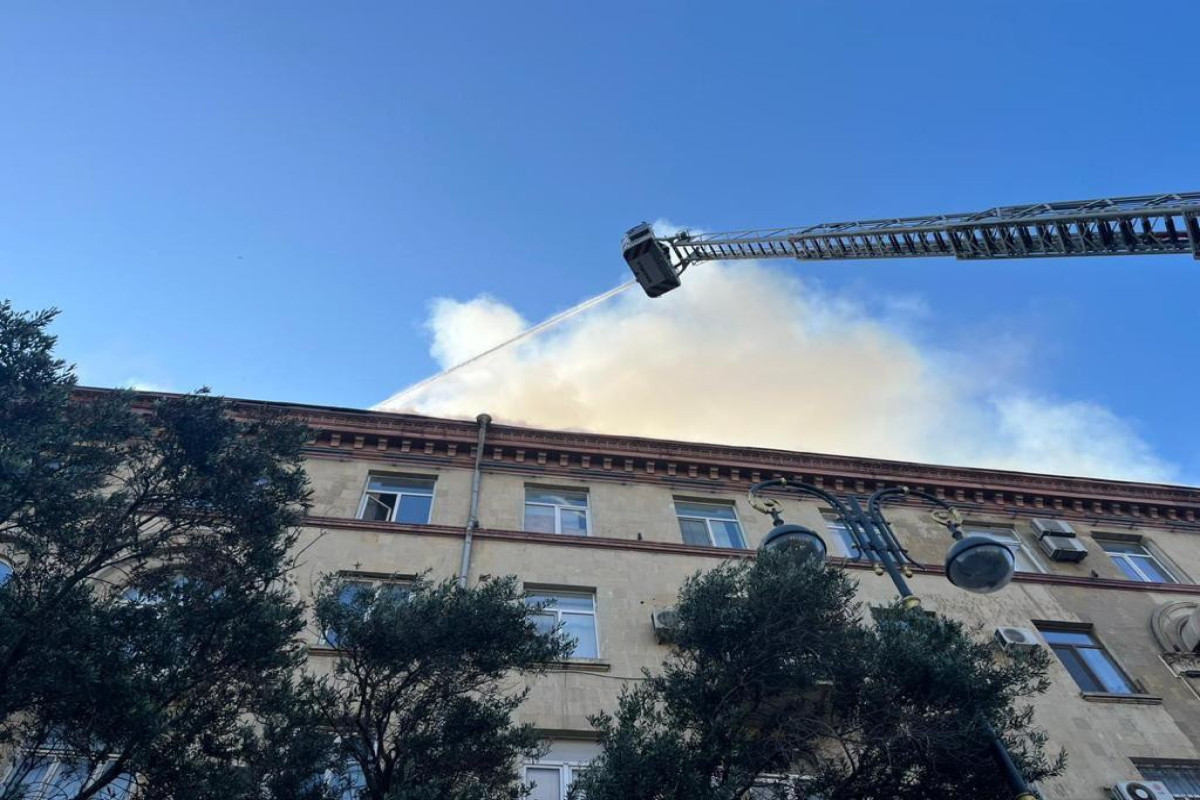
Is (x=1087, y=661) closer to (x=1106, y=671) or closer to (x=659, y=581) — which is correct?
(x=1106, y=671)

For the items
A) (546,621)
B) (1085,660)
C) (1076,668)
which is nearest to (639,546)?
(546,621)

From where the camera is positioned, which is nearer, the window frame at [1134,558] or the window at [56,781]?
the window at [56,781]

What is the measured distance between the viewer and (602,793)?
8211 millimetres

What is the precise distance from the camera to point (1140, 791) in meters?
12.9

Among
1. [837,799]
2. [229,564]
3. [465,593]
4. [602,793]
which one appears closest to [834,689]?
[837,799]

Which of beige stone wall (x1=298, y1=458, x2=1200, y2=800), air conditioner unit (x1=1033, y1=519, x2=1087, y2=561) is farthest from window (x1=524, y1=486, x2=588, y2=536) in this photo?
air conditioner unit (x1=1033, y1=519, x2=1087, y2=561)

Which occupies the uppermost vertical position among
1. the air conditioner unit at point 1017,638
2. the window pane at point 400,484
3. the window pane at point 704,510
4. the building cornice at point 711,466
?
the building cornice at point 711,466

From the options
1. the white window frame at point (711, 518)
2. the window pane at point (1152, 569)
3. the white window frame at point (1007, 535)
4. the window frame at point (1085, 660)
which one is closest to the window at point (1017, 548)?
the white window frame at point (1007, 535)

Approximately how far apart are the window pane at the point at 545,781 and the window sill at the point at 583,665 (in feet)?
5.98

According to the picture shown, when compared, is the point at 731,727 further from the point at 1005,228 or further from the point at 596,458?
the point at 1005,228

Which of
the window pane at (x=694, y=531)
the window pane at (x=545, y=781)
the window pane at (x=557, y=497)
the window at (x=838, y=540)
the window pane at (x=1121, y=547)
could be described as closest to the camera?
the window pane at (x=545, y=781)

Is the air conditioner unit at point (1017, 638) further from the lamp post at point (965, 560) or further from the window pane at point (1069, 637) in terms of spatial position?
the lamp post at point (965, 560)

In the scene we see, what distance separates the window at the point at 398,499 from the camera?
57.4 feet

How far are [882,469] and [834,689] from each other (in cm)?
1225
